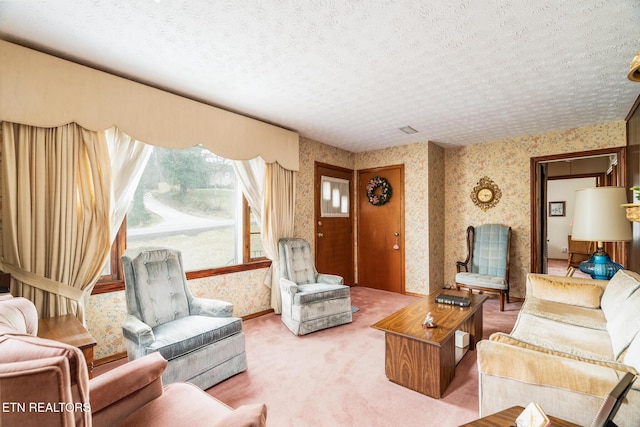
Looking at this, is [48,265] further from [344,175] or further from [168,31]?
[344,175]

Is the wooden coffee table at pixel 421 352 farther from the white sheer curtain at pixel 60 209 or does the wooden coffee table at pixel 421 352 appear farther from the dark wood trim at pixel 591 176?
the dark wood trim at pixel 591 176

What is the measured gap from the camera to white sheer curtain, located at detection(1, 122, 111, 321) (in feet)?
6.55

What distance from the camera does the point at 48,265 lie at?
7.02ft

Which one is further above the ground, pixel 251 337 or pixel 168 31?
pixel 168 31

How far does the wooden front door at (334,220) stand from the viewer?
4.60m

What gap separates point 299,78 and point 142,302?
2.22 m

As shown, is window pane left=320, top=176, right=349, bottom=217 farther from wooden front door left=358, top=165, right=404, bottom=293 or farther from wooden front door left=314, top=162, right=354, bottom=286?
wooden front door left=358, top=165, right=404, bottom=293

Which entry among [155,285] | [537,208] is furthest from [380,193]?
[155,285]

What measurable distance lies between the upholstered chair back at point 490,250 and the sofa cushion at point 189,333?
3.64 m

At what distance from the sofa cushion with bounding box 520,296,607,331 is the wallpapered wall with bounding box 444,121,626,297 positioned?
6.06 ft

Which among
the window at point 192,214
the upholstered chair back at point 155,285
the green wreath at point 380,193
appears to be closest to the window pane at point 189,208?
the window at point 192,214

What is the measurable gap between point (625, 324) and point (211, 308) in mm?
2850

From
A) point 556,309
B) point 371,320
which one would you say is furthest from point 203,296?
point 556,309

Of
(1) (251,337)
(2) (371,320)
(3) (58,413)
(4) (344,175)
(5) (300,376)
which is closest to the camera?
(3) (58,413)
